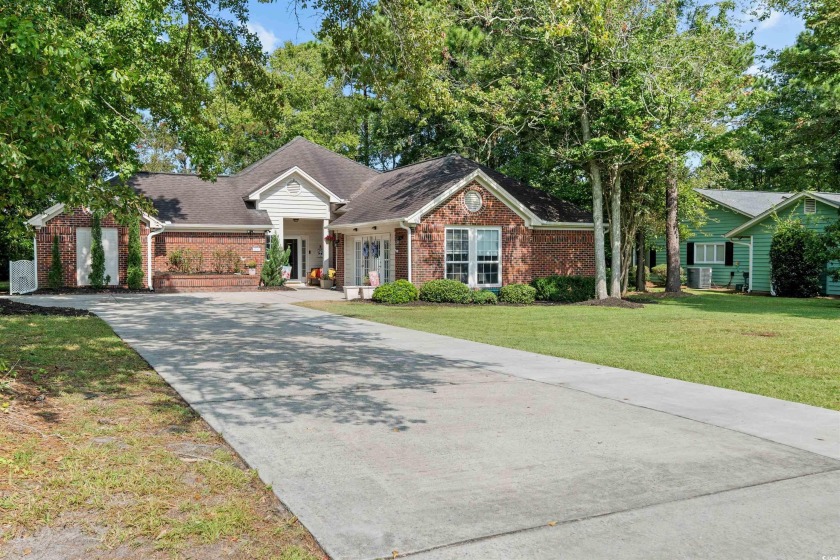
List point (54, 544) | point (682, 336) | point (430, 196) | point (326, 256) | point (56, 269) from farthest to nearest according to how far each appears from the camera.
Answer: point (326, 256) → point (56, 269) → point (430, 196) → point (682, 336) → point (54, 544)

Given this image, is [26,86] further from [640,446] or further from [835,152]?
[835,152]

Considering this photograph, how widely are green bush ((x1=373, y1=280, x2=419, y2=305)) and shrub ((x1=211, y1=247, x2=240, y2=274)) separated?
8.68 meters

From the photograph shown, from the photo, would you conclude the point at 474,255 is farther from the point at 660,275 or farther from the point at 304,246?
the point at 660,275

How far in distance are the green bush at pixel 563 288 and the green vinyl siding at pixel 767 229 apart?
12.4 metres

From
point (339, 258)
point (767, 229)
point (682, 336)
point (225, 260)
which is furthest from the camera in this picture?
point (767, 229)

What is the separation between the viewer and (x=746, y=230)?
105 feet

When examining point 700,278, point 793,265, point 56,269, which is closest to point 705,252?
point 700,278

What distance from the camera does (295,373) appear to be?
337 inches

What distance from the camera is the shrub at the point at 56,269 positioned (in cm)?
2462

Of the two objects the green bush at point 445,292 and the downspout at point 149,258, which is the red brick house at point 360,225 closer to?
the downspout at point 149,258

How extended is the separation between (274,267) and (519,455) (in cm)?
2288

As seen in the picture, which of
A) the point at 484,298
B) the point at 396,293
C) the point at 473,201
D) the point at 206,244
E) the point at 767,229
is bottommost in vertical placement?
the point at 484,298

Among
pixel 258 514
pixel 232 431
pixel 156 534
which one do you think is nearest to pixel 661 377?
pixel 232 431

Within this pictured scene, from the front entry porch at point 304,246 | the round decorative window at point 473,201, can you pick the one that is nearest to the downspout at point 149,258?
the front entry porch at point 304,246
